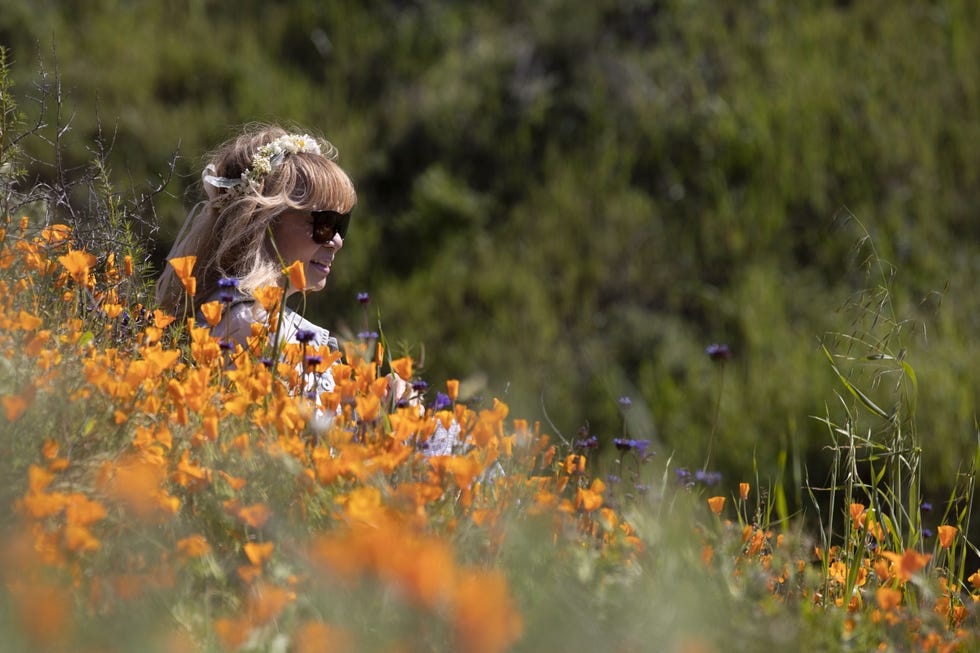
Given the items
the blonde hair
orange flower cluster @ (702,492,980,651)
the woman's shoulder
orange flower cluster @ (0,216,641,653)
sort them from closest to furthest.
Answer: orange flower cluster @ (0,216,641,653)
orange flower cluster @ (702,492,980,651)
the woman's shoulder
the blonde hair

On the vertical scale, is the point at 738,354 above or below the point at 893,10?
below

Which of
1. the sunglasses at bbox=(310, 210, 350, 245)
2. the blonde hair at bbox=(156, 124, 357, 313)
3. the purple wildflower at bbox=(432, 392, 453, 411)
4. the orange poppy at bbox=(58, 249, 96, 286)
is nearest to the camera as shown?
the orange poppy at bbox=(58, 249, 96, 286)

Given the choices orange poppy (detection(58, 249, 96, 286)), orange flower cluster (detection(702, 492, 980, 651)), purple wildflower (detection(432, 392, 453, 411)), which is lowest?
purple wildflower (detection(432, 392, 453, 411))

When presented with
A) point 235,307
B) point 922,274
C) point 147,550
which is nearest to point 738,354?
point 922,274

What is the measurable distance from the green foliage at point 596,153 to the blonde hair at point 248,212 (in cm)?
353

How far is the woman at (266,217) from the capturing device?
357cm

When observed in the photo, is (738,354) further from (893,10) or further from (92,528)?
(92,528)

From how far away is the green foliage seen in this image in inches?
310

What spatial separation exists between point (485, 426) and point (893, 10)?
8.94 m

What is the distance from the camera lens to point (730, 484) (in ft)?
19.5

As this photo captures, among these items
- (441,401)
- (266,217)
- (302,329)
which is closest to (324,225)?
(266,217)

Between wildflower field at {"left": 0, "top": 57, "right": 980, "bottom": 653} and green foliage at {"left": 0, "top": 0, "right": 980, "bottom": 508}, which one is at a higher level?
wildflower field at {"left": 0, "top": 57, "right": 980, "bottom": 653}

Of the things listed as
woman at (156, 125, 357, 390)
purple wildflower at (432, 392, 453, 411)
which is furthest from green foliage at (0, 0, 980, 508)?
purple wildflower at (432, 392, 453, 411)

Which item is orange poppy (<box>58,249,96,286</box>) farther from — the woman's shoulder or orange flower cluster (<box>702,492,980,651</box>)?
orange flower cluster (<box>702,492,980,651</box>)
